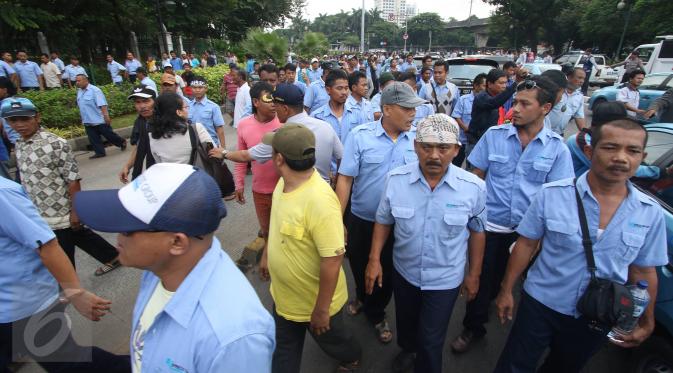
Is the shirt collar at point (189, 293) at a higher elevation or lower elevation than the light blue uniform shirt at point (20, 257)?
higher

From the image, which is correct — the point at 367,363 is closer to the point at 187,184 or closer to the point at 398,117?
the point at 398,117

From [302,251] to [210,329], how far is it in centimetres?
98

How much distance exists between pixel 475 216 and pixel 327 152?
1415 mm

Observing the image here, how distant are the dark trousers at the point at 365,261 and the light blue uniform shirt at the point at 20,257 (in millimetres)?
2016

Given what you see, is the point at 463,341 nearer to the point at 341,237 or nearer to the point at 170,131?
the point at 341,237

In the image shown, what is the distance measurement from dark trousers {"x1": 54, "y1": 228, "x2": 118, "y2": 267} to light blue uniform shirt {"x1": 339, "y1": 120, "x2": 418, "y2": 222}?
97.7 inches

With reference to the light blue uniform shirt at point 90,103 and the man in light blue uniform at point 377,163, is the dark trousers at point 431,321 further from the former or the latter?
the light blue uniform shirt at point 90,103

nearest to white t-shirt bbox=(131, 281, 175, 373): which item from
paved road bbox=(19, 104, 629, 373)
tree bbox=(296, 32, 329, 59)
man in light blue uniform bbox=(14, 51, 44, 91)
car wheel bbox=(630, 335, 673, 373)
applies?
paved road bbox=(19, 104, 629, 373)

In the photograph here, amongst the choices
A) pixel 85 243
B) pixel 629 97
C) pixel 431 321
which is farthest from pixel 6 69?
pixel 629 97

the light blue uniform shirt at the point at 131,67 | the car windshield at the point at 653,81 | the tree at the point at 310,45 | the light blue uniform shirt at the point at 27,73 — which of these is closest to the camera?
the car windshield at the point at 653,81

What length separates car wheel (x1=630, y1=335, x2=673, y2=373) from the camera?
218 cm

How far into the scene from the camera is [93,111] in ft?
25.0

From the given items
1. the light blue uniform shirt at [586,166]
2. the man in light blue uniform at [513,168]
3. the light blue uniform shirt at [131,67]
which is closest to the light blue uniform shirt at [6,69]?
the light blue uniform shirt at [131,67]

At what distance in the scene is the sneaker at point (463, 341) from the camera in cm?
288
